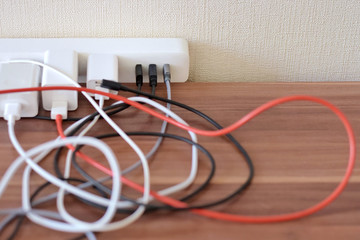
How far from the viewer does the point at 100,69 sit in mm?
584

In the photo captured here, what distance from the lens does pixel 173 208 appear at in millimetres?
420

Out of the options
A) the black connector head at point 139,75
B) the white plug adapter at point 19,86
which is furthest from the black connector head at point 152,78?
the white plug adapter at point 19,86

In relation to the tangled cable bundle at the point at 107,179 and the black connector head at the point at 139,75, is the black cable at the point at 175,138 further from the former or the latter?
the black connector head at the point at 139,75

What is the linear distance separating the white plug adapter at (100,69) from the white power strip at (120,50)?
1 cm

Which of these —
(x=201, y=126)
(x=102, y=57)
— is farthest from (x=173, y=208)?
(x=102, y=57)

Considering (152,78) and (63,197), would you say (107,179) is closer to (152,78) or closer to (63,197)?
(63,197)

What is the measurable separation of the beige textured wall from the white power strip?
0.02 metres

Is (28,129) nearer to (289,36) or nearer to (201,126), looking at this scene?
(201,126)

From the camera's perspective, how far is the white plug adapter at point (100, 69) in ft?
1.90

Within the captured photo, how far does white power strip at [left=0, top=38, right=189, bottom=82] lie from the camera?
598 millimetres

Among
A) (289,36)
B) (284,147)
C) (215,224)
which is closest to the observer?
(215,224)

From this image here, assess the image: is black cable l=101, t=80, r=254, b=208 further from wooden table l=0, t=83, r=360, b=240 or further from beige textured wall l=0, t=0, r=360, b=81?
beige textured wall l=0, t=0, r=360, b=81

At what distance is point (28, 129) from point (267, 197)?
290 mm

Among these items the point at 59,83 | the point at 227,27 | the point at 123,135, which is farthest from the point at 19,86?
the point at 227,27
